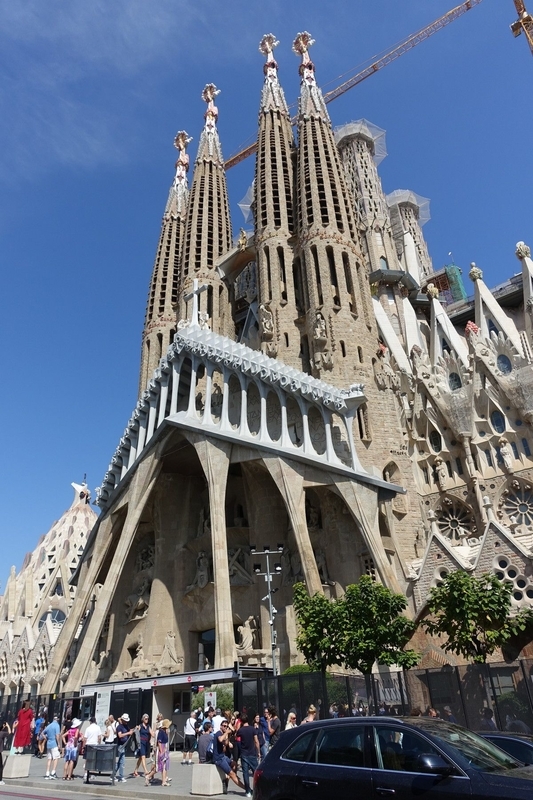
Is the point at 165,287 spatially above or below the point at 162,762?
above

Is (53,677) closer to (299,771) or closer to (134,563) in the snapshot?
(134,563)

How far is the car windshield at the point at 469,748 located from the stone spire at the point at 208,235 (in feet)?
105

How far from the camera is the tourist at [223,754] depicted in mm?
9594

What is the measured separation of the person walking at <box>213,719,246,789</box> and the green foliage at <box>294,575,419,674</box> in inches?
280

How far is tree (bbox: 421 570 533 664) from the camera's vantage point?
49.4 ft

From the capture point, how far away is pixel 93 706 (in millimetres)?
20922

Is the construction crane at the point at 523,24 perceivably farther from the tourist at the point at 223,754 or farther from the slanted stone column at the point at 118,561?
the tourist at the point at 223,754

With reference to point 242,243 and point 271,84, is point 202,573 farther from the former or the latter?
point 271,84

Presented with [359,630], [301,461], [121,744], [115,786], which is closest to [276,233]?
[301,461]

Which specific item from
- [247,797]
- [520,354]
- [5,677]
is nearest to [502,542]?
[520,354]

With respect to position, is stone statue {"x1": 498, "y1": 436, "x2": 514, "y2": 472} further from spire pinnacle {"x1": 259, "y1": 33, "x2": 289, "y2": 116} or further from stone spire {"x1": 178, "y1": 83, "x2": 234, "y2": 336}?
spire pinnacle {"x1": 259, "y1": 33, "x2": 289, "y2": 116}

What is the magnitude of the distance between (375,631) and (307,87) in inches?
1493

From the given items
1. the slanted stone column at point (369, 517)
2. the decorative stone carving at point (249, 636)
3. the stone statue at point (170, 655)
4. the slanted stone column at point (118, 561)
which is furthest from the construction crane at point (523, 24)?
the stone statue at point (170, 655)

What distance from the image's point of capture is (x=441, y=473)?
97.3 ft
